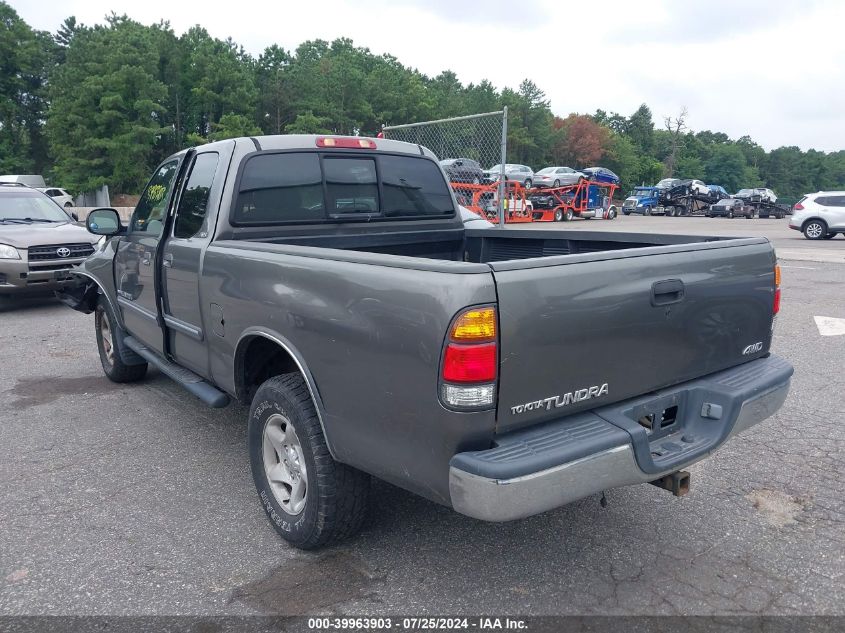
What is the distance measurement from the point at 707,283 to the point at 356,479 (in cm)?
178

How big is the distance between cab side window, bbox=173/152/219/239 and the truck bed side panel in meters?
1.13

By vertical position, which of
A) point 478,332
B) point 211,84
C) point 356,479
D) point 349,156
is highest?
point 211,84

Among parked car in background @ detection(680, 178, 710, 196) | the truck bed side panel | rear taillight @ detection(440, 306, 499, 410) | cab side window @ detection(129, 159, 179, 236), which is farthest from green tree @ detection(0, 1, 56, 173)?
rear taillight @ detection(440, 306, 499, 410)

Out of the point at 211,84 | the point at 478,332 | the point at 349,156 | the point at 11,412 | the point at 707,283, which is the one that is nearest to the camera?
the point at 478,332

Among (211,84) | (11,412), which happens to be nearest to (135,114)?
(211,84)

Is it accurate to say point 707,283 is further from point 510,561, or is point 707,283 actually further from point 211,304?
point 211,304

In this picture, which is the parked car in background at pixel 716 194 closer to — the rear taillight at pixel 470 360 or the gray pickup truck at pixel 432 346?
the gray pickup truck at pixel 432 346

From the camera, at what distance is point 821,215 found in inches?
867

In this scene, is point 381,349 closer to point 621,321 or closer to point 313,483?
point 313,483

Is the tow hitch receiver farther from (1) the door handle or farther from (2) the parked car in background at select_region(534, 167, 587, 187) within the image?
(2) the parked car in background at select_region(534, 167, 587, 187)

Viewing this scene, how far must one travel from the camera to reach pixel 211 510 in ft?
11.5

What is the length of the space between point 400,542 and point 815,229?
79.1 feet

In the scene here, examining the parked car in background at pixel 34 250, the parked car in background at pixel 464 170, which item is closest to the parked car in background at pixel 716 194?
the parked car in background at pixel 464 170

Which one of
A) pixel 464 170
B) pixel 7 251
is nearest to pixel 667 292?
pixel 7 251
